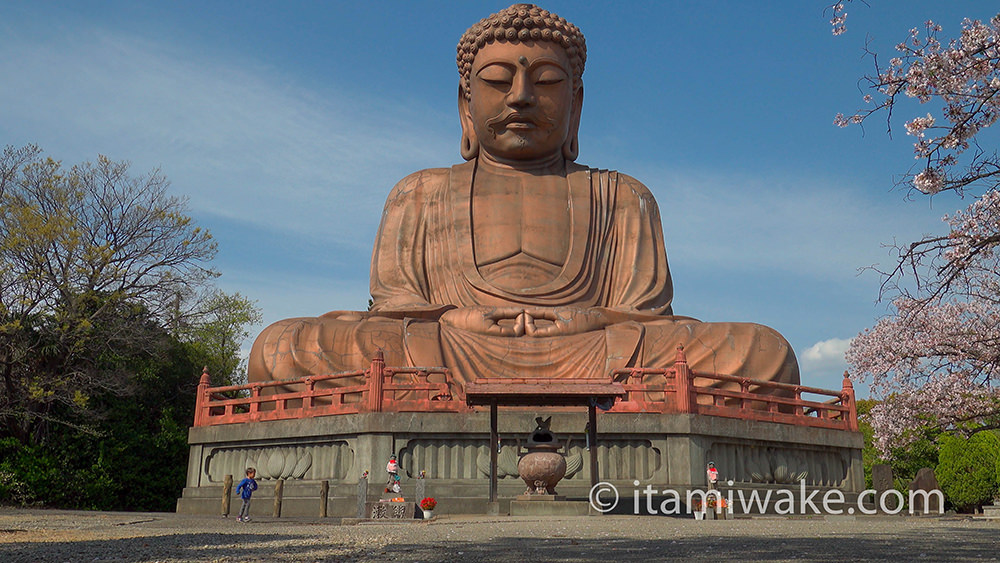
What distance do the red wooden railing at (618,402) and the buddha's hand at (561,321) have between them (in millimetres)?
1336

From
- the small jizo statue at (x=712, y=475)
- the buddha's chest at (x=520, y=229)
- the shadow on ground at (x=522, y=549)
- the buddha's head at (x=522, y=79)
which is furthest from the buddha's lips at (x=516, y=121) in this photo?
the shadow on ground at (x=522, y=549)

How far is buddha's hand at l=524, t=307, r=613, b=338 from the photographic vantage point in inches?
526

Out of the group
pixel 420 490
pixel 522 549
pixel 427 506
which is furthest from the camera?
pixel 420 490

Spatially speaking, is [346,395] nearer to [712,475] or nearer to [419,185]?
[419,185]

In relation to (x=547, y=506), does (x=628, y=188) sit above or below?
above

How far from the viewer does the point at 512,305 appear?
14.0 m

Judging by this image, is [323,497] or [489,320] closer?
A: [323,497]

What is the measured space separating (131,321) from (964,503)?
1971cm

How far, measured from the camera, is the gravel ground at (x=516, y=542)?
5.45m

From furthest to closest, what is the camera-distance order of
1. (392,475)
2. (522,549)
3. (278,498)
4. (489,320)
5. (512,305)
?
1. (512,305)
2. (489,320)
3. (278,498)
4. (392,475)
5. (522,549)

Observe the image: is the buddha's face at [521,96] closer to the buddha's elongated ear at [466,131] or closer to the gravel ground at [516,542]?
the buddha's elongated ear at [466,131]

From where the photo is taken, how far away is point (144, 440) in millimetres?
17828

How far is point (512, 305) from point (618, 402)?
9.72ft

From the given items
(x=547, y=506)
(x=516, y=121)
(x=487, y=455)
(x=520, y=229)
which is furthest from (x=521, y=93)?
(x=547, y=506)
